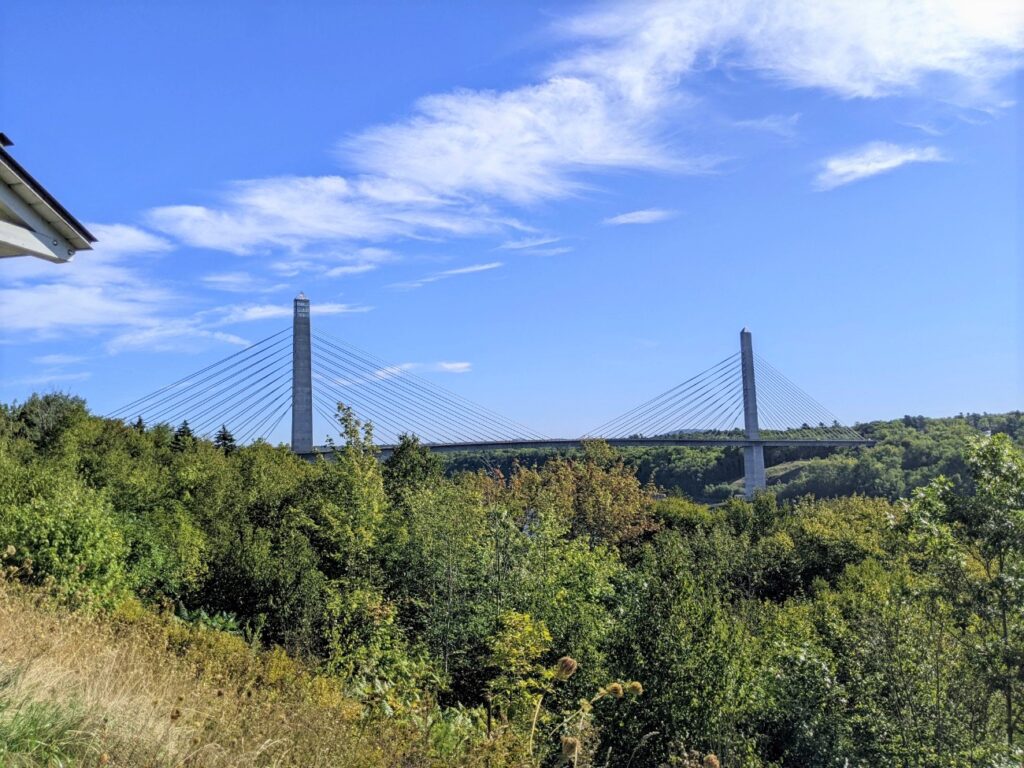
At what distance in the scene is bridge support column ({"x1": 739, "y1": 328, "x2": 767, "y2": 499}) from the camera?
49781mm

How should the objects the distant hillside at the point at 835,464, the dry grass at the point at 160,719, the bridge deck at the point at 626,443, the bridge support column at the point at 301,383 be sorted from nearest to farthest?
the dry grass at the point at 160,719, the bridge support column at the point at 301,383, the bridge deck at the point at 626,443, the distant hillside at the point at 835,464

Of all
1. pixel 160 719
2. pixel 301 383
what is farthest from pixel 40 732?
pixel 301 383

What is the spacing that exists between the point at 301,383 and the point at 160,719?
34969 millimetres

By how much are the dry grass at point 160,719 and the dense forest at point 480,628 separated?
2 centimetres

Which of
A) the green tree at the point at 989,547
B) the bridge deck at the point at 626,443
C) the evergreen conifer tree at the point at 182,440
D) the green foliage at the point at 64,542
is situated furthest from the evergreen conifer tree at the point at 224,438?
the green tree at the point at 989,547

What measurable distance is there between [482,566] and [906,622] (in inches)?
296

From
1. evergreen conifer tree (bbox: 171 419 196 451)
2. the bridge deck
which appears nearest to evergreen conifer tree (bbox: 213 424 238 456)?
evergreen conifer tree (bbox: 171 419 196 451)

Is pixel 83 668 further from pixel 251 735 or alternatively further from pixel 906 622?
pixel 906 622

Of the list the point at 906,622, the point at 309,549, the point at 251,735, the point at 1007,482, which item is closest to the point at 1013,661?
the point at 1007,482

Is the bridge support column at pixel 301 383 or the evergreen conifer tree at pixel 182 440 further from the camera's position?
the bridge support column at pixel 301 383

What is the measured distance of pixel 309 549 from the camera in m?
13.6

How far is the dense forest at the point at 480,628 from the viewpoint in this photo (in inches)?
184

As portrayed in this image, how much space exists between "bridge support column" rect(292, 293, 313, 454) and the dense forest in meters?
13.8

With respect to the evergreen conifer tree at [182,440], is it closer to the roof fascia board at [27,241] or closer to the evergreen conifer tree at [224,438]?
the evergreen conifer tree at [224,438]
